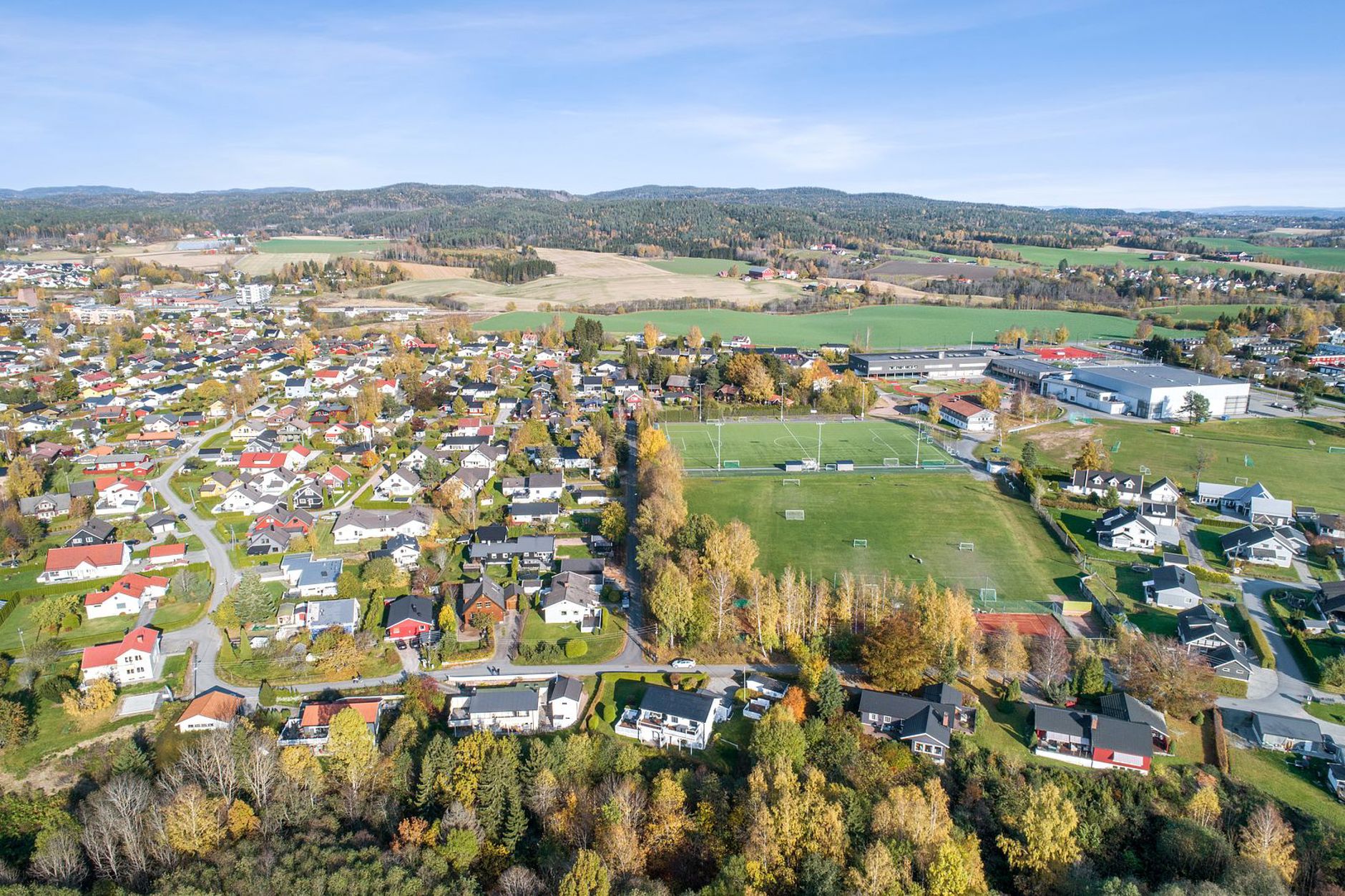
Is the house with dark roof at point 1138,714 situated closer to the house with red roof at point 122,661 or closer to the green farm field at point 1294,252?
the house with red roof at point 122,661

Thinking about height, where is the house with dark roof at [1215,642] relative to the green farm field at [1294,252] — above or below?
below

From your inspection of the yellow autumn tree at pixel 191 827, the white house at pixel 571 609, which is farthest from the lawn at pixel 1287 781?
the yellow autumn tree at pixel 191 827

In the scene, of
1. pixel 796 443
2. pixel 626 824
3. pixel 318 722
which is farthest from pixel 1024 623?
pixel 318 722

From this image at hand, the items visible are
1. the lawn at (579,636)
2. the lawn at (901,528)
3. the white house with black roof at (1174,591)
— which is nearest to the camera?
the lawn at (579,636)

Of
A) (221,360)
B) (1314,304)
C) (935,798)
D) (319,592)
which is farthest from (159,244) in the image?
(1314,304)

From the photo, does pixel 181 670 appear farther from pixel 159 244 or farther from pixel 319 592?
pixel 159 244

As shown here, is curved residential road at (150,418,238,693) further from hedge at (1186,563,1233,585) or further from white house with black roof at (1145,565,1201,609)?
hedge at (1186,563,1233,585)

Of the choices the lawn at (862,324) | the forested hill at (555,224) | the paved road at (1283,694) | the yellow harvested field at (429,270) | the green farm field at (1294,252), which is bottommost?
the paved road at (1283,694)
